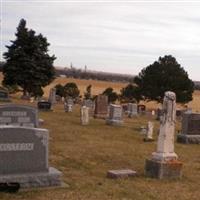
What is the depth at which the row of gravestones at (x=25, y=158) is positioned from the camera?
9742 millimetres

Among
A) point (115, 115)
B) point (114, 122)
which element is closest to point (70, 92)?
point (115, 115)

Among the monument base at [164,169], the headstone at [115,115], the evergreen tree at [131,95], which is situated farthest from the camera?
the evergreen tree at [131,95]

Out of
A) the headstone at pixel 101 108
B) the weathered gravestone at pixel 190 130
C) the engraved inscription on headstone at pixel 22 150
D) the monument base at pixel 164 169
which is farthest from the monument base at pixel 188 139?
the engraved inscription on headstone at pixel 22 150

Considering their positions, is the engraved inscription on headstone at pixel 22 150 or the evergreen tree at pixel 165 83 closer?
the engraved inscription on headstone at pixel 22 150

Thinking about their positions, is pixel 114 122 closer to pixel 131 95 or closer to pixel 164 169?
pixel 164 169

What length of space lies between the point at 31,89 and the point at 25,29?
5551 mm

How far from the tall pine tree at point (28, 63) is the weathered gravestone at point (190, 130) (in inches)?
1100

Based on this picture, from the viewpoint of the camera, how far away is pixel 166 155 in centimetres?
1223

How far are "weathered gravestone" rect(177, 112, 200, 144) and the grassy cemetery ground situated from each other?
91 centimetres

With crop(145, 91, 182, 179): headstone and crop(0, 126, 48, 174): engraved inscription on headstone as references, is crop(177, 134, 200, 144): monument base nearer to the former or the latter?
crop(145, 91, 182, 179): headstone

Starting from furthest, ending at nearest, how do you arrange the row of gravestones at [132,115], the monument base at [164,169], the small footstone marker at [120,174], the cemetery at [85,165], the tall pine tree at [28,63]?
the tall pine tree at [28,63] < the row of gravestones at [132,115] < the monument base at [164,169] < the small footstone marker at [120,174] < the cemetery at [85,165]

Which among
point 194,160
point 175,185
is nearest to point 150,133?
point 194,160

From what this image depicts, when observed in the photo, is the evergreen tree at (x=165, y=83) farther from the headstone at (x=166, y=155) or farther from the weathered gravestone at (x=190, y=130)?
the headstone at (x=166, y=155)

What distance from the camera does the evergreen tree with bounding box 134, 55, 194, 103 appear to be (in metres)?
53.4
